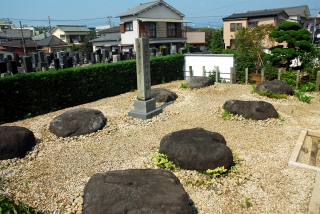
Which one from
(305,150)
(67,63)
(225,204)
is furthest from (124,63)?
(225,204)

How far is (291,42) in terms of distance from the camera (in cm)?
1474

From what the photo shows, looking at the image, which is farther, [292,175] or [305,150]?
[305,150]

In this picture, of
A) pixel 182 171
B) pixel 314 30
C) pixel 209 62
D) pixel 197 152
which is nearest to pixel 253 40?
pixel 209 62

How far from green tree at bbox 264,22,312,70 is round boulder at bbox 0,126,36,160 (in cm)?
1416

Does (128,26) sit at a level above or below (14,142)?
above

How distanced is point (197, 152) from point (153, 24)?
27.2 meters

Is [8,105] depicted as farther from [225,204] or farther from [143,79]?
[225,204]

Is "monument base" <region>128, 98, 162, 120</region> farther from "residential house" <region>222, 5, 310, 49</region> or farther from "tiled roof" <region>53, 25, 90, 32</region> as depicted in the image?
"tiled roof" <region>53, 25, 90, 32</region>

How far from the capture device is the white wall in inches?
596

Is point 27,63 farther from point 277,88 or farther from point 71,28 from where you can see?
point 71,28

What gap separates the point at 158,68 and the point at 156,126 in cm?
760

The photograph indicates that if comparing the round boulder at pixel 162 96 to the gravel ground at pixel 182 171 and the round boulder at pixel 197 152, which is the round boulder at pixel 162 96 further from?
the round boulder at pixel 197 152

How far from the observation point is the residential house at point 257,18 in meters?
29.6

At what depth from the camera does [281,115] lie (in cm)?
869
